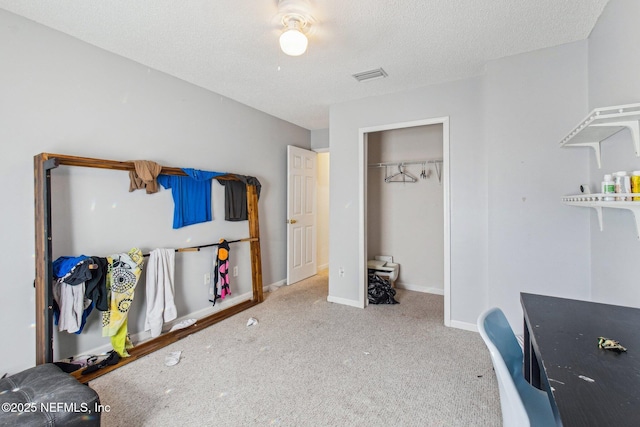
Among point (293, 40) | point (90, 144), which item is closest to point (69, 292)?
point (90, 144)

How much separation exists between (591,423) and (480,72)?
2917 millimetres

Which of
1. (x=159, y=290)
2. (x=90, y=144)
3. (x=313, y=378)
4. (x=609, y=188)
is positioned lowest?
(x=313, y=378)

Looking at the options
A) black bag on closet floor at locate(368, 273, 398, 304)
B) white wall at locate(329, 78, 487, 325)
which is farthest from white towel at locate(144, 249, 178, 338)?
white wall at locate(329, 78, 487, 325)

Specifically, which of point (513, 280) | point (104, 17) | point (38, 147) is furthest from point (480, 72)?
point (38, 147)

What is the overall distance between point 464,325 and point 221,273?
2.61 meters

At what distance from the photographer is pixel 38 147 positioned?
2051 millimetres

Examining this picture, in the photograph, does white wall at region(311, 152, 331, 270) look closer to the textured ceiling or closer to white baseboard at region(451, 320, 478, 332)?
the textured ceiling

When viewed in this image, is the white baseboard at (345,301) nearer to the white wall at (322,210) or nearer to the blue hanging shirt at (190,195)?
the white wall at (322,210)

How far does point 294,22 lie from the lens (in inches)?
75.3

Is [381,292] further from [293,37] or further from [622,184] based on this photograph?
[293,37]

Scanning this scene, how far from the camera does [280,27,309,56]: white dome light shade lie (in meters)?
1.84

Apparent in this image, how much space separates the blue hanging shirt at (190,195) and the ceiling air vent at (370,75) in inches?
70.1

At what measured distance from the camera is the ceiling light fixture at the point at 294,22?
70.9 inches

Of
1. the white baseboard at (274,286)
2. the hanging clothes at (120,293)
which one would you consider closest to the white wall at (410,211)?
the white baseboard at (274,286)
